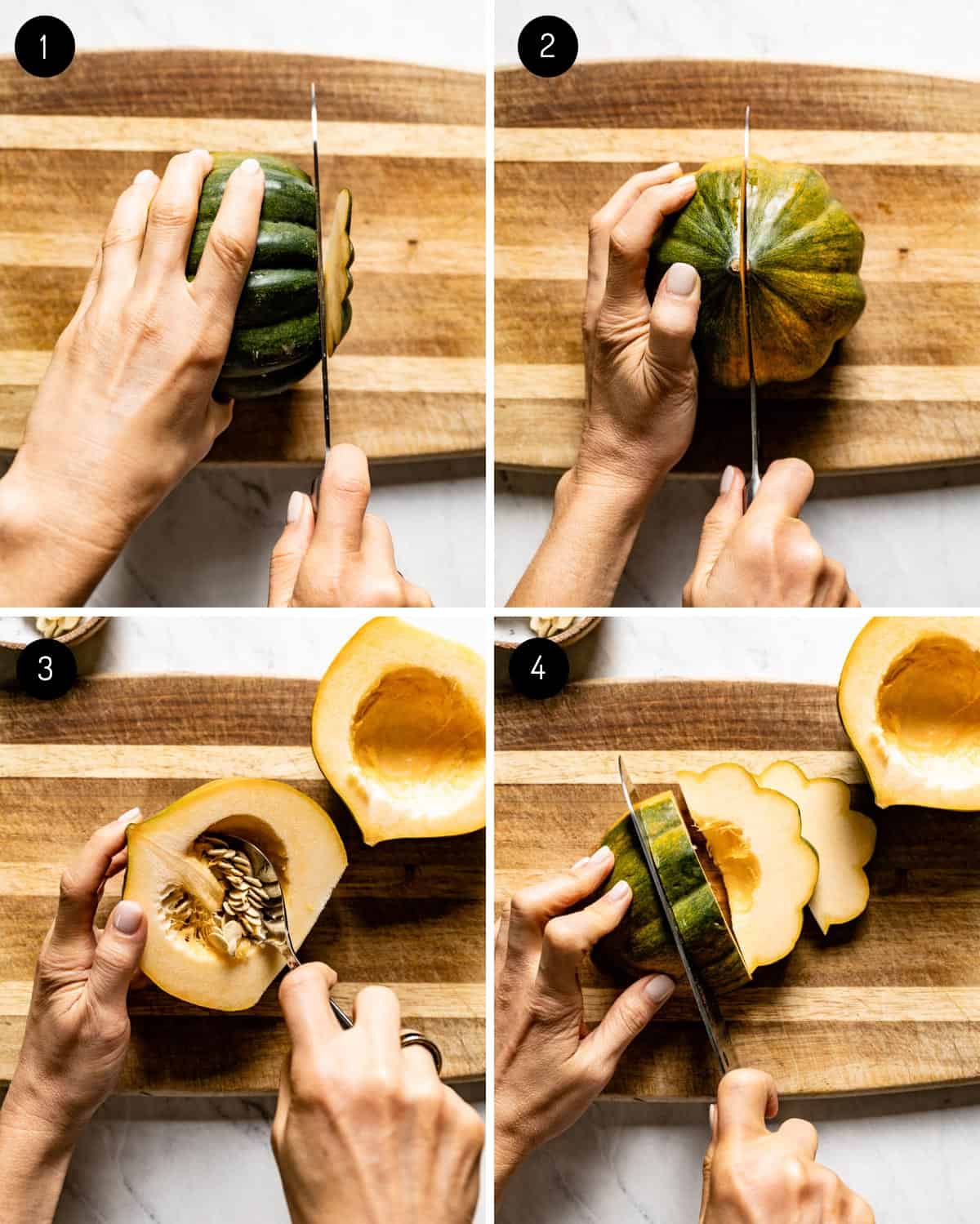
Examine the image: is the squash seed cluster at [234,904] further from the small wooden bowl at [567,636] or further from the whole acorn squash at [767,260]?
the whole acorn squash at [767,260]

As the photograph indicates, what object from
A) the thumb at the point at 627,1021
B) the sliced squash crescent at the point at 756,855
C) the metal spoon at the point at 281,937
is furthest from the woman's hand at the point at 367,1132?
the sliced squash crescent at the point at 756,855

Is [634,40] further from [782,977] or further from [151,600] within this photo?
[782,977]

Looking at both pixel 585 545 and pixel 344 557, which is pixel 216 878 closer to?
pixel 344 557

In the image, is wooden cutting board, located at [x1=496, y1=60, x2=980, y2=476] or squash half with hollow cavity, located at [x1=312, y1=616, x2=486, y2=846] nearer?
squash half with hollow cavity, located at [x1=312, y1=616, x2=486, y2=846]

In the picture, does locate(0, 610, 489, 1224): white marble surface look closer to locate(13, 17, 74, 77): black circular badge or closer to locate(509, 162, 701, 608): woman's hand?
locate(509, 162, 701, 608): woman's hand

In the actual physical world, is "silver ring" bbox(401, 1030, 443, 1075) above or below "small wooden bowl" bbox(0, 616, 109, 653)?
below

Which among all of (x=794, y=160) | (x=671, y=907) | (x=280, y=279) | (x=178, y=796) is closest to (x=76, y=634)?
(x=178, y=796)

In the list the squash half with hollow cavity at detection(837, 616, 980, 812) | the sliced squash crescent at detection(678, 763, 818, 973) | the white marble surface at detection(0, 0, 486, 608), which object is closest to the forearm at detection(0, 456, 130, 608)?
the white marble surface at detection(0, 0, 486, 608)
